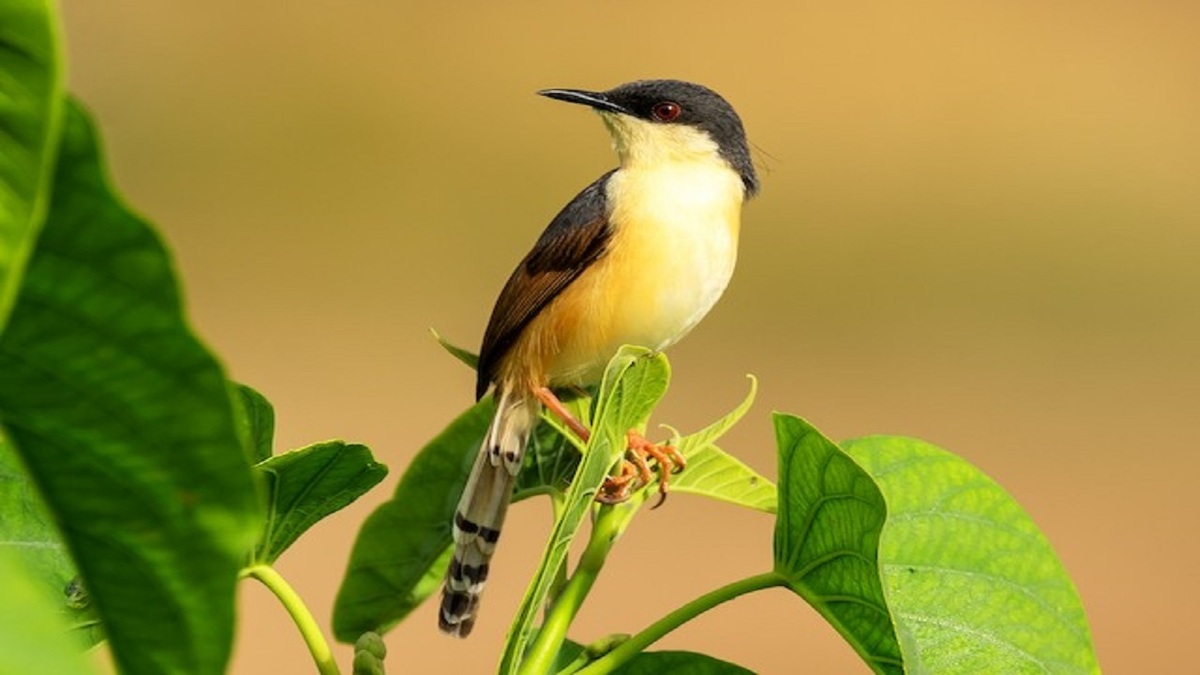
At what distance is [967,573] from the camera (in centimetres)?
137

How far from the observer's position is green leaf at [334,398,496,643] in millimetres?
1716

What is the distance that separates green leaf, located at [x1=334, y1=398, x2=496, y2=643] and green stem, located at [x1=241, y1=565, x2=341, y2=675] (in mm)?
369

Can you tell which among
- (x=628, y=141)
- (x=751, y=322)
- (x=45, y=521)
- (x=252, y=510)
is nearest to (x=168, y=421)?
(x=252, y=510)

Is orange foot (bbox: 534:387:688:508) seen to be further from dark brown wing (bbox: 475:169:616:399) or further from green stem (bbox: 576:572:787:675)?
dark brown wing (bbox: 475:169:616:399)

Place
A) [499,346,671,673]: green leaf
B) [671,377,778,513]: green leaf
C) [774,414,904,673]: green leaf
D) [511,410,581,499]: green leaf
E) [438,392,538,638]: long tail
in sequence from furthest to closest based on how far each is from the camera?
[438,392,538,638]: long tail < [511,410,581,499]: green leaf < [671,377,778,513]: green leaf < [774,414,904,673]: green leaf < [499,346,671,673]: green leaf

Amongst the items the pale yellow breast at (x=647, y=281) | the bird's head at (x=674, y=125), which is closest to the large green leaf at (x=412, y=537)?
the pale yellow breast at (x=647, y=281)

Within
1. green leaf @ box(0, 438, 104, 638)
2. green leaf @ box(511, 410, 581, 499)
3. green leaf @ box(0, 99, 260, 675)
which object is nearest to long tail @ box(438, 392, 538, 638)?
green leaf @ box(511, 410, 581, 499)

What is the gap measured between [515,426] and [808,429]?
108cm

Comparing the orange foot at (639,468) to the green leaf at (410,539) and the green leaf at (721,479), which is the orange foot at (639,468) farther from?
the green leaf at (410,539)

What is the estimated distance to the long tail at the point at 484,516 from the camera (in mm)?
2072

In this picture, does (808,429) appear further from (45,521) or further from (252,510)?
(252,510)

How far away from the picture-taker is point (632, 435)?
5.94 feet

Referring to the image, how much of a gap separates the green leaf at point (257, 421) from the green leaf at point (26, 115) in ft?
2.50

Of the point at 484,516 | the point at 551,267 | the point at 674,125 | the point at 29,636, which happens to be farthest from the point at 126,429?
the point at 674,125
